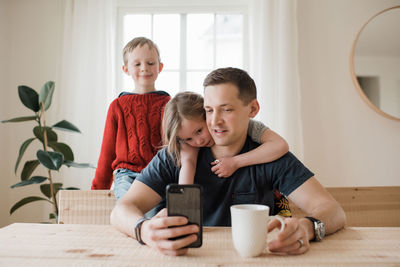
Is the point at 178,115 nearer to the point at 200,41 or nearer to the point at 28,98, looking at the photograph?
the point at 28,98

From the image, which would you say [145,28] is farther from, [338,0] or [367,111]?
[367,111]

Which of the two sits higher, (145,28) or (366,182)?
(145,28)

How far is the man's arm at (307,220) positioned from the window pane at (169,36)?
7.46 feet

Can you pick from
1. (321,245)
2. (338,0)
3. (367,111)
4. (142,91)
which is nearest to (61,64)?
(142,91)

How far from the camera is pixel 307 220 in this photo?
3.39ft

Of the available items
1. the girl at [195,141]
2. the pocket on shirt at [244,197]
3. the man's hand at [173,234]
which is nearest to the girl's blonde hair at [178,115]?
the girl at [195,141]

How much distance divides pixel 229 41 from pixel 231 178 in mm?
2167

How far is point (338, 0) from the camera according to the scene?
3.24 metres

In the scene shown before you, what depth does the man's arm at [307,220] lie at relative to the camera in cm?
87

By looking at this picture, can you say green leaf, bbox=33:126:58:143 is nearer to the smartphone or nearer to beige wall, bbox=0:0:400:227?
beige wall, bbox=0:0:400:227

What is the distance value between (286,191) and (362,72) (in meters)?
2.23

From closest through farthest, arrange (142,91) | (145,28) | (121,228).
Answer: (121,228) → (142,91) → (145,28)

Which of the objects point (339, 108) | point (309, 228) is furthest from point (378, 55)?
point (309, 228)

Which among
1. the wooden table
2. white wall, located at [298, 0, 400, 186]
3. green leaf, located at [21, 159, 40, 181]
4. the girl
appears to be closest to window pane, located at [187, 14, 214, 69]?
white wall, located at [298, 0, 400, 186]
